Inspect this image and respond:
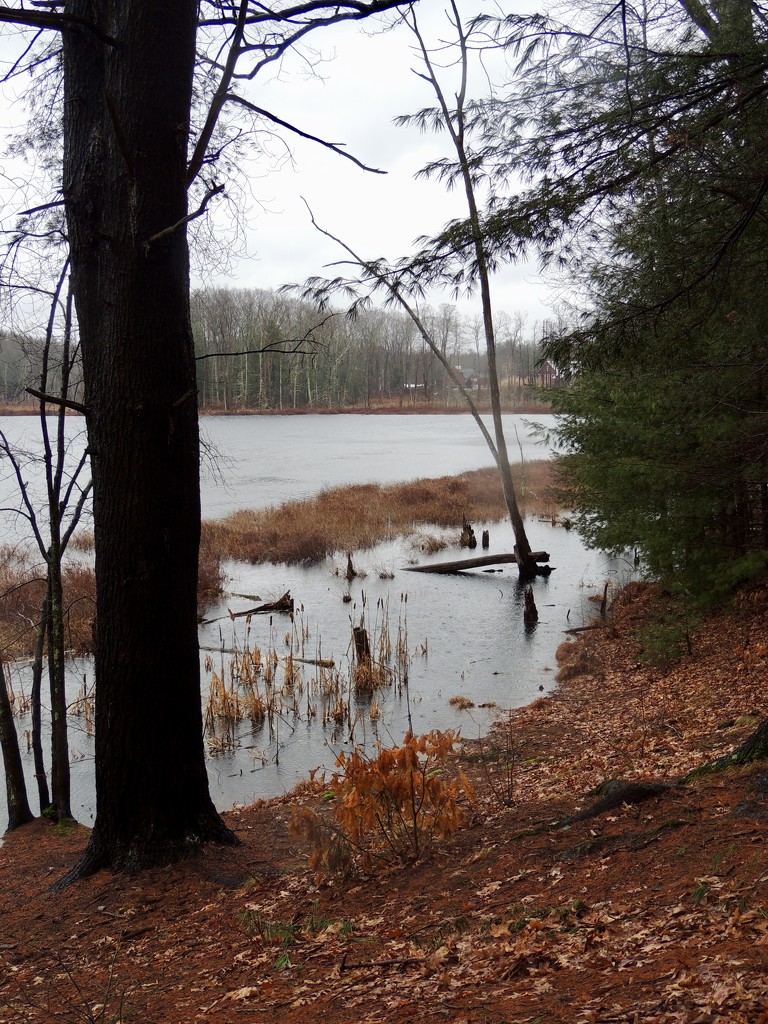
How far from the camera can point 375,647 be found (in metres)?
12.8

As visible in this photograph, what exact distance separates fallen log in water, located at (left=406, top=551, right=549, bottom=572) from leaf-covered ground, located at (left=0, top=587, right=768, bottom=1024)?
13202 mm

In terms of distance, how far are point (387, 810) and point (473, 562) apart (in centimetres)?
1517

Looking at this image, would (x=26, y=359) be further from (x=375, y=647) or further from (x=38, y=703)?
(x=375, y=647)

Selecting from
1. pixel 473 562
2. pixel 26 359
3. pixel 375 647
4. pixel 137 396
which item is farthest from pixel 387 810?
pixel 473 562

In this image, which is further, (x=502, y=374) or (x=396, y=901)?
(x=502, y=374)

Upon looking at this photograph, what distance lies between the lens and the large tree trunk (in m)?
4.67

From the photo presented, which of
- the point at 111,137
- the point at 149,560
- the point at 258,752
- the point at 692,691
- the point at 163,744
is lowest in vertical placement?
the point at 258,752

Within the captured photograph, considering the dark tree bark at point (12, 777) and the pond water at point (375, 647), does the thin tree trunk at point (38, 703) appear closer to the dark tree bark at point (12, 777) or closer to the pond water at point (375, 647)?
the dark tree bark at point (12, 777)

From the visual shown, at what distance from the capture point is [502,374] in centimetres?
9838

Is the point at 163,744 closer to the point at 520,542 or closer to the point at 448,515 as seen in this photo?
the point at 520,542

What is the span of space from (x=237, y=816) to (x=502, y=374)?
94.5 meters

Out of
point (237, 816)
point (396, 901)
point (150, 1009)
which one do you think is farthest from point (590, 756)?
point (150, 1009)

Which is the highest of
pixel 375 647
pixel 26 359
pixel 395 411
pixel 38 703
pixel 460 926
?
pixel 395 411

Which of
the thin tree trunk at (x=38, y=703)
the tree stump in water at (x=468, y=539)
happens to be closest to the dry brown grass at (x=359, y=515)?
the tree stump in water at (x=468, y=539)
